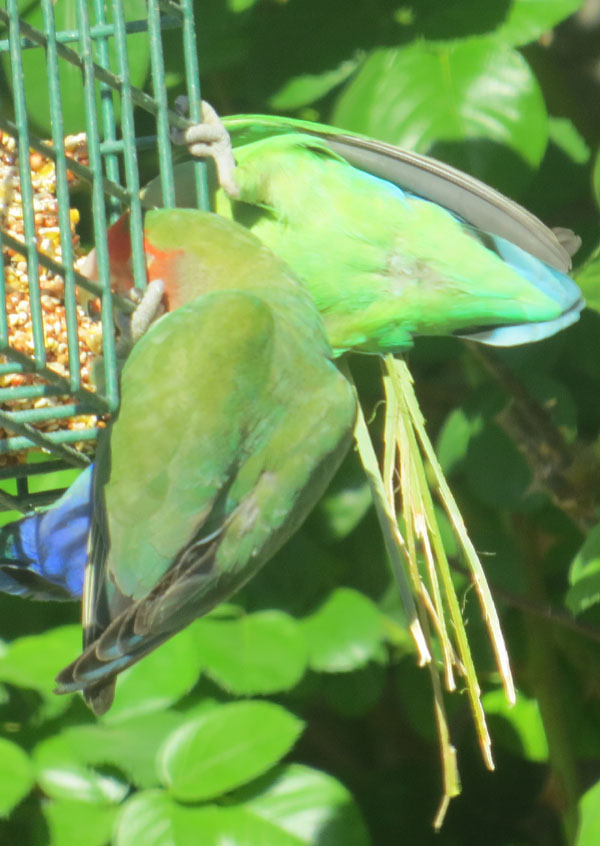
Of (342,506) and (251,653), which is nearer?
(251,653)

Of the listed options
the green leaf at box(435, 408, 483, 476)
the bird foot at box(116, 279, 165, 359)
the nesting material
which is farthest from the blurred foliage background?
the bird foot at box(116, 279, 165, 359)

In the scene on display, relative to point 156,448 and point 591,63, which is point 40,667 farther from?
point 591,63

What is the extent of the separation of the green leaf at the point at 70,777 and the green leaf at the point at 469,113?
1112 mm

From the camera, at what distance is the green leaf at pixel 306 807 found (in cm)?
191

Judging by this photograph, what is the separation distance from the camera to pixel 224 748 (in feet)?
6.24

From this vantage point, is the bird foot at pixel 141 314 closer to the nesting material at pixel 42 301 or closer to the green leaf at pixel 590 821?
the nesting material at pixel 42 301

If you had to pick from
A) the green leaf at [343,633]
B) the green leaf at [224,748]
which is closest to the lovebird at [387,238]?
the green leaf at [343,633]

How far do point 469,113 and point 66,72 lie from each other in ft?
2.20

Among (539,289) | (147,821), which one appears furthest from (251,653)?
(539,289)

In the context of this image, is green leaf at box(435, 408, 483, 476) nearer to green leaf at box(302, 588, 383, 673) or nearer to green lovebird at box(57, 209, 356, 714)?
green leaf at box(302, 588, 383, 673)

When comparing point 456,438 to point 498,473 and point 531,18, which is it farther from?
point 531,18

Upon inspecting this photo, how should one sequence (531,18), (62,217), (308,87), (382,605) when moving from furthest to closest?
(382,605), (308,87), (531,18), (62,217)

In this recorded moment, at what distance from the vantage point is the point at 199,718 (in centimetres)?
195

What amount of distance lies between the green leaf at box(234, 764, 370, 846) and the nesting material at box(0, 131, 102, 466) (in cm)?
64
